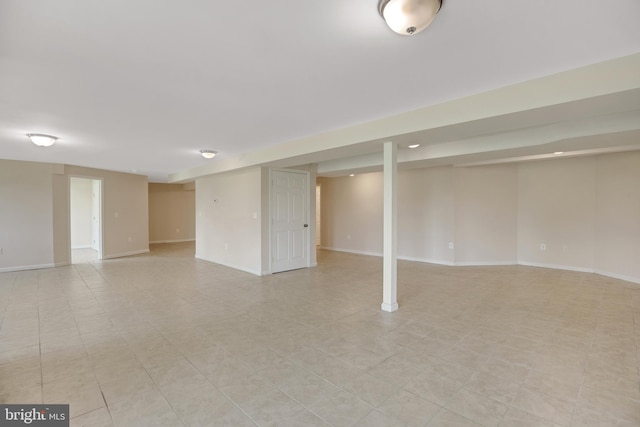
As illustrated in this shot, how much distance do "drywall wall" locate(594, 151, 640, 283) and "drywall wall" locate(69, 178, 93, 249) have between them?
→ 13597 millimetres

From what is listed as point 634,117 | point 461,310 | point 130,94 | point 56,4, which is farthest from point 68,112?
point 634,117

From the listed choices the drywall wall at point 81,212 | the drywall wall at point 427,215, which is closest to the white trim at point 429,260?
the drywall wall at point 427,215

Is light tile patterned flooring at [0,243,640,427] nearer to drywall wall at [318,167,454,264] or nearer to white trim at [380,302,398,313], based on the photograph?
white trim at [380,302,398,313]

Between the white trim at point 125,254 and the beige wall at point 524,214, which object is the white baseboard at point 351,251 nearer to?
the beige wall at point 524,214

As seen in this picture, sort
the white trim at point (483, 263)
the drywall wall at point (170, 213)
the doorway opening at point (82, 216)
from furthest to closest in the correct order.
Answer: the drywall wall at point (170, 213)
the doorway opening at point (82, 216)
the white trim at point (483, 263)

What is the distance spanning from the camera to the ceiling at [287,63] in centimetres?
154

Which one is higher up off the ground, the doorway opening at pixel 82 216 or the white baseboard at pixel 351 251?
the doorway opening at pixel 82 216

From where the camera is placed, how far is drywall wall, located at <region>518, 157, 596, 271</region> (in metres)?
5.59

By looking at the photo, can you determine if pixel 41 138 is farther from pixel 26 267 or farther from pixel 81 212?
pixel 81 212

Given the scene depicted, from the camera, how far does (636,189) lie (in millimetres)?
4859

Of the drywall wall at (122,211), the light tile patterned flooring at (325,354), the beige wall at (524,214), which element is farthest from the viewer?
the drywall wall at (122,211)

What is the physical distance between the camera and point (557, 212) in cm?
590

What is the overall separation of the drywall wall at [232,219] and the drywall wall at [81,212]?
16.3 feet

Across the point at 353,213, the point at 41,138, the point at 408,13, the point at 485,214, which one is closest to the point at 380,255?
the point at 353,213
